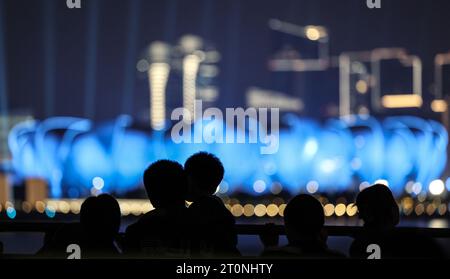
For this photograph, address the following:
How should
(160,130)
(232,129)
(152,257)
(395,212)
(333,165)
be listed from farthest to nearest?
(333,165)
(160,130)
(232,129)
(395,212)
(152,257)

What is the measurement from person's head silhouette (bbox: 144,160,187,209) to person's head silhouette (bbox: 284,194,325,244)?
0.23 meters

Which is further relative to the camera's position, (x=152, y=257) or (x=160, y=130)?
(x=160, y=130)

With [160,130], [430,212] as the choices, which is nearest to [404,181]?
[430,212]

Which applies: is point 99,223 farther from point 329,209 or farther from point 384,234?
point 329,209

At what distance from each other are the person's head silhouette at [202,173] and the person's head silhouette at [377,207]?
0.36 metres

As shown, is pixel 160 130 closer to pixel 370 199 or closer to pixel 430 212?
pixel 430 212

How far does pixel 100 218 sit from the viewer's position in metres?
1.77

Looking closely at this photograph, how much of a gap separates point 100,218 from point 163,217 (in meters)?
0.14

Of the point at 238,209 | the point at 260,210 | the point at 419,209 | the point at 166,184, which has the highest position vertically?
the point at 166,184

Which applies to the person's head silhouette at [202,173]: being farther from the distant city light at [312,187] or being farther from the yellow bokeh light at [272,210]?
the distant city light at [312,187]

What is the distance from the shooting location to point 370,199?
A: 1.85 m

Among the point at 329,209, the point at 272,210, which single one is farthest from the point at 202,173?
the point at 272,210

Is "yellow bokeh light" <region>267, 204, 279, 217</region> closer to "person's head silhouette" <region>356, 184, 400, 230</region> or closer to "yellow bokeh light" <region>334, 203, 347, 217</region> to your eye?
"yellow bokeh light" <region>334, 203, 347, 217</region>

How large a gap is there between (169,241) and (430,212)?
86.1 feet
